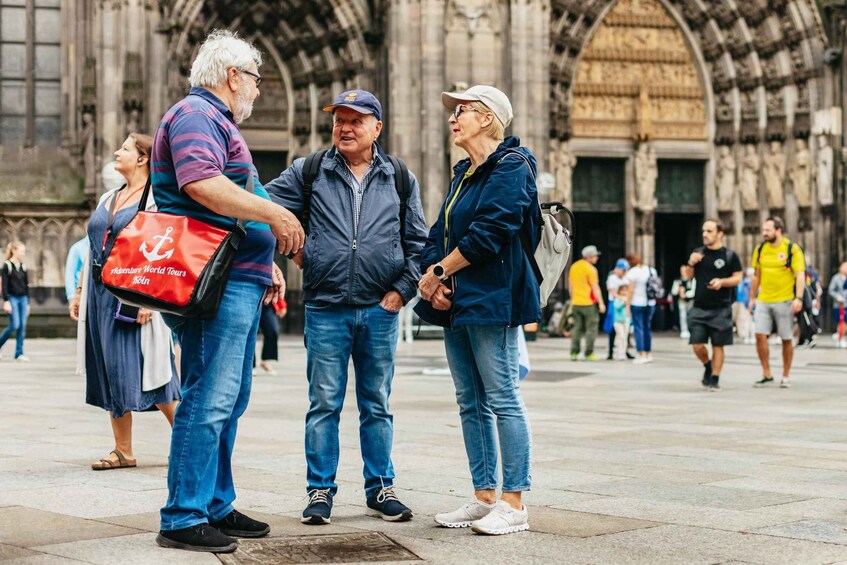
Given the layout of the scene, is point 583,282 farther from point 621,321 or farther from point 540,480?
point 540,480

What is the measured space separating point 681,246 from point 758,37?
17.1 feet

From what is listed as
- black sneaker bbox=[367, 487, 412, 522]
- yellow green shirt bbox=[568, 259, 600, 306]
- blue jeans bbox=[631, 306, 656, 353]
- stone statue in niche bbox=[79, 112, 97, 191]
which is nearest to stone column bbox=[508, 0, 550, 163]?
yellow green shirt bbox=[568, 259, 600, 306]

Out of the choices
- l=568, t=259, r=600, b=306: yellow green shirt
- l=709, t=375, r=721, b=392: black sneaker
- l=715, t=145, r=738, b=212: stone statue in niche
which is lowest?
l=709, t=375, r=721, b=392: black sneaker

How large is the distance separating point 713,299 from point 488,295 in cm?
861

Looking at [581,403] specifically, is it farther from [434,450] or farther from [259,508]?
[259,508]

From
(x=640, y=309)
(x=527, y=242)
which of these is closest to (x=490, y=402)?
(x=527, y=242)

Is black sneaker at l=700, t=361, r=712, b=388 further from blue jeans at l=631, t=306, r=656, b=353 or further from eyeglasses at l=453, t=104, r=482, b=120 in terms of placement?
eyeglasses at l=453, t=104, r=482, b=120

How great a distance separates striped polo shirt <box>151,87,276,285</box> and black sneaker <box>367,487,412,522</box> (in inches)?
48.5

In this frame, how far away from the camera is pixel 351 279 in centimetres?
624

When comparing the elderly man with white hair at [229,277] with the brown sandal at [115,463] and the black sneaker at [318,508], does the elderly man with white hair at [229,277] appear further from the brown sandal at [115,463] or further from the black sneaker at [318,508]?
the brown sandal at [115,463]

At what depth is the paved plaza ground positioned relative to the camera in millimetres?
5398

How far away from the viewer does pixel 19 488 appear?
6.93 metres

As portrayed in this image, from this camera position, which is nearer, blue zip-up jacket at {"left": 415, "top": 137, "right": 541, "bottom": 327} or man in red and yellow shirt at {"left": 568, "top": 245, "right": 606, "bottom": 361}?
blue zip-up jacket at {"left": 415, "top": 137, "right": 541, "bottom": 327}

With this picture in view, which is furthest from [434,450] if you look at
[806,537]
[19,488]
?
[806,537]
